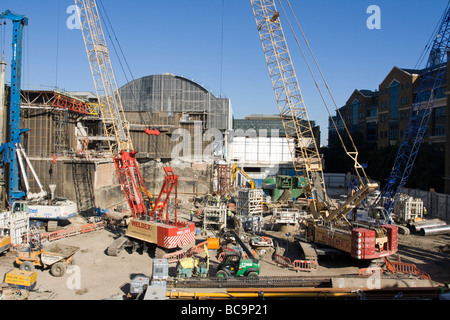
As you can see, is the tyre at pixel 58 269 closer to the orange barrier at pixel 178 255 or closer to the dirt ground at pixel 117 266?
the dirt ground at pixel 117 266

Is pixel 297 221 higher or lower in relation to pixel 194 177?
lower

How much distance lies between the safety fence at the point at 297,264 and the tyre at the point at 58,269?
10.4 metres

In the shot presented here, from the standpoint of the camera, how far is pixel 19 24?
24.2 m

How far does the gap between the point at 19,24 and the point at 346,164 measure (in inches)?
1906

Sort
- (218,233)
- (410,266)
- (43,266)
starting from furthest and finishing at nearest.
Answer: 1. (218,233)
2. (410,266)
3. (43,266)

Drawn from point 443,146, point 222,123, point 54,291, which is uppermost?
point 222,123

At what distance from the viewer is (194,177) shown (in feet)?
123

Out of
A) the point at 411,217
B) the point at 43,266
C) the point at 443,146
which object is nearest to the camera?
the point at 43,266

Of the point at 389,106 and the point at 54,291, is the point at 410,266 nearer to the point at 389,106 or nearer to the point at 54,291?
the point at 54,291

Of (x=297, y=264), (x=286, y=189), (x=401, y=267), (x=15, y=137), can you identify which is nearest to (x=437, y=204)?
(x=286, y=189)

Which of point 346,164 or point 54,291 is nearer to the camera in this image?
point 54,291

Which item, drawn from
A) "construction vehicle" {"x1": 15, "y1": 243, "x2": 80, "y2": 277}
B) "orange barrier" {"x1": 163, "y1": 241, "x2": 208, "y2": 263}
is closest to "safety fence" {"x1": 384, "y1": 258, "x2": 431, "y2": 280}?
"orange barrier" {"x1": 163, "y1": 241, "x2": 208, "y2": 263}

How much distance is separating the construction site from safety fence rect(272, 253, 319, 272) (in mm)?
78

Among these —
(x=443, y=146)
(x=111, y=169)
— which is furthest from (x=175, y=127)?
(x=443, y=146)
